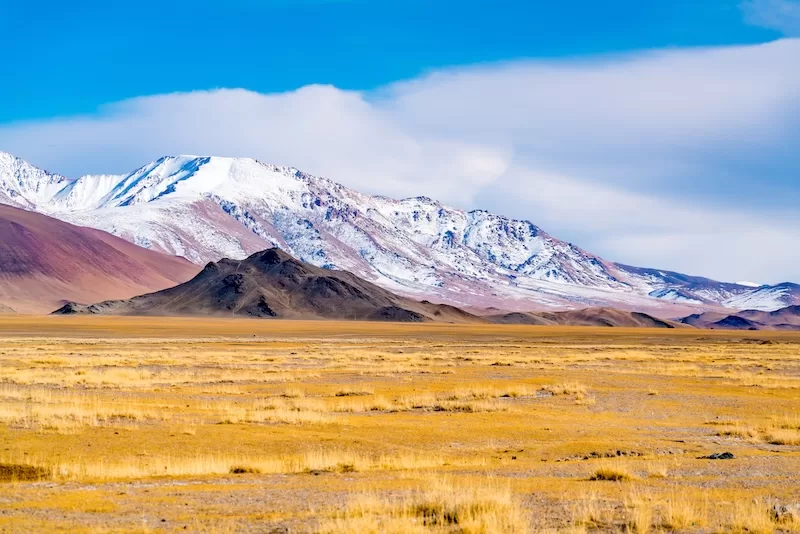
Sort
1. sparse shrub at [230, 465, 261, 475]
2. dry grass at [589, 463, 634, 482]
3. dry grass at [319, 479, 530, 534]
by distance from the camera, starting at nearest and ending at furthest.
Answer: dry grass at [319, 479, 530, 534], dry grass at [589, 463, 634, 482], sparse shrub at [230, 465, 261, 475]

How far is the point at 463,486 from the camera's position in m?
15.4

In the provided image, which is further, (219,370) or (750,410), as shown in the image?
(219,370)

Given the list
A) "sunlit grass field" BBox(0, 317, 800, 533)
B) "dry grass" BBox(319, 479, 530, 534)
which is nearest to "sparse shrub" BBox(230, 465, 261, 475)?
"sunlit grass field" BBox(0, 317, 800, 533)

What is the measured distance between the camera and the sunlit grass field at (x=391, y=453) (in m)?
12.9

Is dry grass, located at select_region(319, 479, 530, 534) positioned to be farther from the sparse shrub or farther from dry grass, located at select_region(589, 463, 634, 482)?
the sparse shrub

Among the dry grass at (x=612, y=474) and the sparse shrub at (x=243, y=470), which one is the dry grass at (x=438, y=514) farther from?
the sparse shrub at (x=243, y=470)

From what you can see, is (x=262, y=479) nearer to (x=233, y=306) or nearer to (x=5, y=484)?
(x=5, y=484)

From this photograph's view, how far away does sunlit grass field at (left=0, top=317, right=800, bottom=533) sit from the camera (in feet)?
42.3

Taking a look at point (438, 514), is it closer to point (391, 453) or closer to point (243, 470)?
point (243, 470)

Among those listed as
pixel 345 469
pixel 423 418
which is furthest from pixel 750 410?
pixel 345 469

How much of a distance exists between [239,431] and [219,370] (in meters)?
24.2

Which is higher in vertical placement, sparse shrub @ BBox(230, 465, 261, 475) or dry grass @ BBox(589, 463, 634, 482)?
dry grass @ BBox(589, 463, 634, 482)

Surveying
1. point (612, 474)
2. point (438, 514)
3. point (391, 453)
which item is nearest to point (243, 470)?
point (391, 453)

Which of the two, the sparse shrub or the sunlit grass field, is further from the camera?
the sparse shrub
